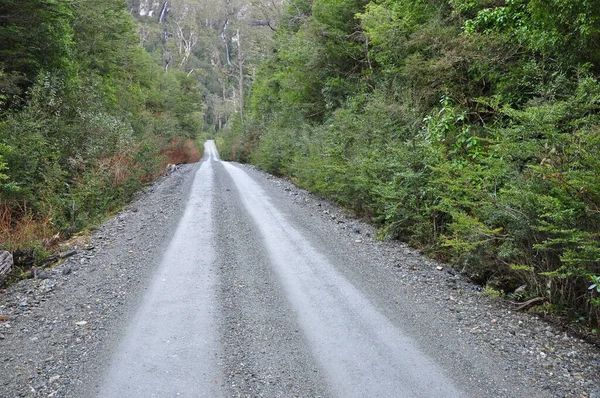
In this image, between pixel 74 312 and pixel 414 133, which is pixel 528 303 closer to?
pixel 414 133

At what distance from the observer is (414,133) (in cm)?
898

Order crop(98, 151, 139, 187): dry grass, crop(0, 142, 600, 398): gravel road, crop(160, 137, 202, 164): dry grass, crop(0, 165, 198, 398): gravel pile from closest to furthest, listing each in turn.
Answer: crop(0, 142, 600, 398): gravel road
crop(0, 165, 198, 398): gravel pile
crop(98, 151, 139, 187): dry grass
crop(160, 137, 202, 164): dry grass

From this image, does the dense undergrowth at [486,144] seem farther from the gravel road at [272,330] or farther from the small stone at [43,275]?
the small stone at [43,275]

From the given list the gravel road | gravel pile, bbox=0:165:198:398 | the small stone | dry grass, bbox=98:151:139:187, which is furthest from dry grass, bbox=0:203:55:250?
dry grass, bbox=98:151:139:187

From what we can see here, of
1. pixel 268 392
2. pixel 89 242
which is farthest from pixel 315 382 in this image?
pixel 89 242

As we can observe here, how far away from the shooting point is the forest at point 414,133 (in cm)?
451

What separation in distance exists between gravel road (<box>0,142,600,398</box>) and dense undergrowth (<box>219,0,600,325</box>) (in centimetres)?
67

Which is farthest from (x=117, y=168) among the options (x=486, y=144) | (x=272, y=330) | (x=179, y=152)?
(x=179, y=152)

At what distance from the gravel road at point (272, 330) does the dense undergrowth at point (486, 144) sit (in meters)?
0.67

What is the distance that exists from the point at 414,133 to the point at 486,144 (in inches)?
86.8

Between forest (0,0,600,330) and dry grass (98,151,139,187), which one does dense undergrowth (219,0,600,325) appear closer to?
forest (0,0,600,330)

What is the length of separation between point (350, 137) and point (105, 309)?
8724 millimetres

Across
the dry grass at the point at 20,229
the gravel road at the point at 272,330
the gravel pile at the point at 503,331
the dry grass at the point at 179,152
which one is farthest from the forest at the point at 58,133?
the dry grass at the point at 179,152

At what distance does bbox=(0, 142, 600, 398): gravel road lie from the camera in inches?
128
